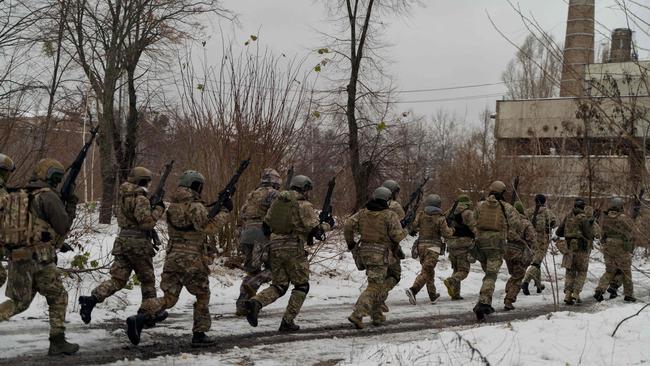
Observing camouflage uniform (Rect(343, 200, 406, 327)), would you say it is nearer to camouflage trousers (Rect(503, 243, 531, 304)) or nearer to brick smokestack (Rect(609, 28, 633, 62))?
camouflage trousers (Rect(503, 243, 531, 304))

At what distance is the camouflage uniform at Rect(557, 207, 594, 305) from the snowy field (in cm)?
79

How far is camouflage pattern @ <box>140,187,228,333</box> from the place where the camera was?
22.0ft

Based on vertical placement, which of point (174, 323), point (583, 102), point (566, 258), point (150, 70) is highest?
point (150, 70)

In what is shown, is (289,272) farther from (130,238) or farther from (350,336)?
(130,238)

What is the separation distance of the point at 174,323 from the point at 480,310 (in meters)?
4.37

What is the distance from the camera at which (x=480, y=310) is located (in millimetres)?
9172

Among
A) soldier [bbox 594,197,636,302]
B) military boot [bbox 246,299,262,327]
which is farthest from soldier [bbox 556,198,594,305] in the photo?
military boot [bbox 246,299,262,327]

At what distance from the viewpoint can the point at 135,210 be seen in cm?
716

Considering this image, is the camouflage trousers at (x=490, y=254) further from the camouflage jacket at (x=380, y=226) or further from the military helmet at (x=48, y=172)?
the military helmet at (x=48, y=172)

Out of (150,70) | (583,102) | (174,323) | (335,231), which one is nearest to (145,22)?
(150,70)

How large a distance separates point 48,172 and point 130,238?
146 centimetres

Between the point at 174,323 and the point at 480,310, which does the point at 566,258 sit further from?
the point at 174,323

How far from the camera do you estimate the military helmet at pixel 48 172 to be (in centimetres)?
612

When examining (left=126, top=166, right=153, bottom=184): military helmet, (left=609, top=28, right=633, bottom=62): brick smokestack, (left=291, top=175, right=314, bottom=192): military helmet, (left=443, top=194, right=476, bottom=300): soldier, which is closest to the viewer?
(left=609, top=28, right=633, bottom=62): brick smokestack
